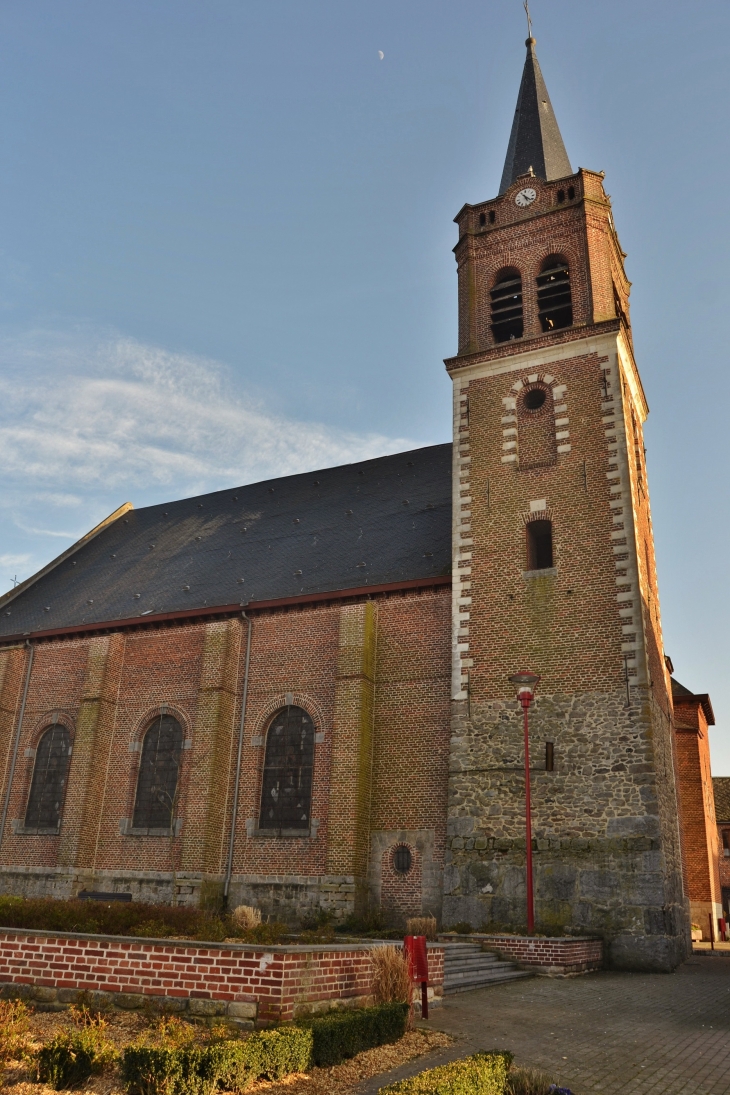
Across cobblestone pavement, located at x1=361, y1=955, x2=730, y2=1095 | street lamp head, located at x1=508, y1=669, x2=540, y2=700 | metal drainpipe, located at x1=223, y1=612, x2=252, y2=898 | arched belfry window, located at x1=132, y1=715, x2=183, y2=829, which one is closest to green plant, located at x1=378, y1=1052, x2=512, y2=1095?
cobblestone pavement, located at x1=361, y1=955, x2=730, y2=1095

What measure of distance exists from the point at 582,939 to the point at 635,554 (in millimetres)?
7120

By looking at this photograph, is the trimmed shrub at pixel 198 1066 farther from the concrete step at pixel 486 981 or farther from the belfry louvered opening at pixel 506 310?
the belfry louvered opening at pixel 506 310

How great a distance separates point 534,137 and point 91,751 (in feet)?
66.5

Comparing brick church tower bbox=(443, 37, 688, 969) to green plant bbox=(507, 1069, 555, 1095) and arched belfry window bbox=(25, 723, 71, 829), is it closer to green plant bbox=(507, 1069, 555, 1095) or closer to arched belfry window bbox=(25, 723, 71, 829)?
green plant bbox=(507, 1069, 555, 1095)

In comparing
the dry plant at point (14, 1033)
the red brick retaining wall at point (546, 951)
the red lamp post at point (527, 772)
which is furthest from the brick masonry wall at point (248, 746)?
the dry plant at point (14, 1033)

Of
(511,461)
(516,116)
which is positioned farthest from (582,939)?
(516,116)

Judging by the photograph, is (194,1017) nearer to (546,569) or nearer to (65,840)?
(546,569)

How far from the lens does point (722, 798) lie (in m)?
40.6

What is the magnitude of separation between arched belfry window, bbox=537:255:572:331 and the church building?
96 mm

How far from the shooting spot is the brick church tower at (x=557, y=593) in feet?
49.4

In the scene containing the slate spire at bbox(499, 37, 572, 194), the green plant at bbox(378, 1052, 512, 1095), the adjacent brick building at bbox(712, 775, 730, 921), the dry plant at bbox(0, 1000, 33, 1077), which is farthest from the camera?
the adjacent brick building at bbox(712, 775, 730, 921)

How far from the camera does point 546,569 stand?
57.8 feet

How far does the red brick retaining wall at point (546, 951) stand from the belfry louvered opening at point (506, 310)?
13619 mm

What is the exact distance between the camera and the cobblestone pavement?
677cm
